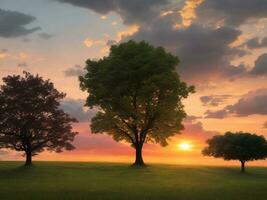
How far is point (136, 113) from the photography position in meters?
85.2

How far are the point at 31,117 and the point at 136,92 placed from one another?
752 inches

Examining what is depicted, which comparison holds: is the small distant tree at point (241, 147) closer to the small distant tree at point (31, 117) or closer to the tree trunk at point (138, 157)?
the tree trunk at point (138, 157)

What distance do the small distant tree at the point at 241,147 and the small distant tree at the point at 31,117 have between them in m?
32.4

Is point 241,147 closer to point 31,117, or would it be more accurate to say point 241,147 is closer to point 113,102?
point 113,102

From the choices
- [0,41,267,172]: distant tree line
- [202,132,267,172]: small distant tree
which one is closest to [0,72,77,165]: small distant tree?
[0,41,267,172]: distant tree line

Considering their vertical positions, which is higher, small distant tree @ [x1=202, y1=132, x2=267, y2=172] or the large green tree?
the large green tree

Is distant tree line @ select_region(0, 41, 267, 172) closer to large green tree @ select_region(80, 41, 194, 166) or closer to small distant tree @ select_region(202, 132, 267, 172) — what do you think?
large green tree @ select_region(80, 41, 194, 166)

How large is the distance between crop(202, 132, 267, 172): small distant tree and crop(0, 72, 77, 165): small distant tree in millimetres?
32407

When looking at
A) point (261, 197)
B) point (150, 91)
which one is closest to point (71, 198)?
point (261, 197)

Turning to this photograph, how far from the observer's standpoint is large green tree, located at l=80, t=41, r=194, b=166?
8450 centimetres

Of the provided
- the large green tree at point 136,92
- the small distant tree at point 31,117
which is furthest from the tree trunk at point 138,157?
the small distant tree at point 31,117

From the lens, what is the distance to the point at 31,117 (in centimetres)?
8519

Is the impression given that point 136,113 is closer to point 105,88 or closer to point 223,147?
point 105,88

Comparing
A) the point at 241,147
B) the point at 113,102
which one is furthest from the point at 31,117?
the point at 241,147
